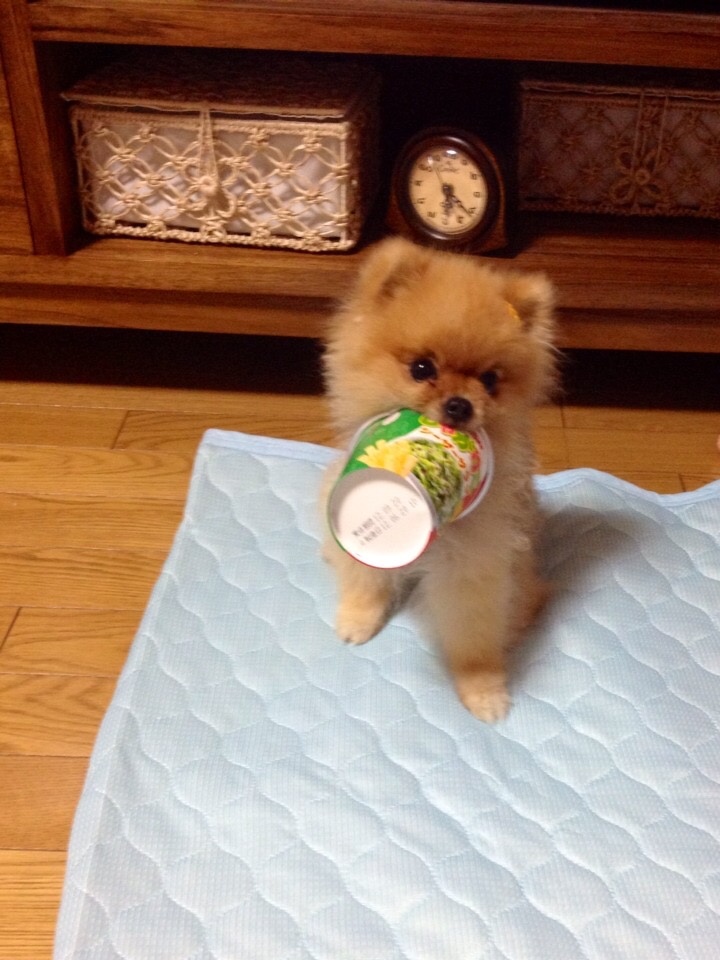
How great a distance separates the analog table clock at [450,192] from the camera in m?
1.41

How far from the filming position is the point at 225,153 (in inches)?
55.4

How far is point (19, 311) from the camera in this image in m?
1.52

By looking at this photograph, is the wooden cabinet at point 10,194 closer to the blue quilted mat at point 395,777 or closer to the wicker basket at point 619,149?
the blue quilted mat at point 395,777

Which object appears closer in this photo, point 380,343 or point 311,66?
point 380,343

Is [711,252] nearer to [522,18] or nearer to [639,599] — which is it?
[522,18]

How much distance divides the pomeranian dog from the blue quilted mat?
10cm

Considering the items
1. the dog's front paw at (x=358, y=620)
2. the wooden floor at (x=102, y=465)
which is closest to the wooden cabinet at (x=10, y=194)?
the wooden floor at (x=102, y=465)

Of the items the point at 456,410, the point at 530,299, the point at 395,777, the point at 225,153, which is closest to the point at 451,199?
the point at 225,153

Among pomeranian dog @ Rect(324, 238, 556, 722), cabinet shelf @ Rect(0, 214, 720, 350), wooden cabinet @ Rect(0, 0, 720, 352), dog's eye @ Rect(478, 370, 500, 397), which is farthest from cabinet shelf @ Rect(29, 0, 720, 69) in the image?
dog's eye @ Rect(478, 370, 500, 397)

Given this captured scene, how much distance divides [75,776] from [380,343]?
61cm

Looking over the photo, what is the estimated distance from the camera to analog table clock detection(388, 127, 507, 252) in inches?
55.6

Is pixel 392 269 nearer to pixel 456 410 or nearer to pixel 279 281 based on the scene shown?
pixel 456 410

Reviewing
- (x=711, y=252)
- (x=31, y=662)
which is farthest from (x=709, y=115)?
(x=31, y=662)

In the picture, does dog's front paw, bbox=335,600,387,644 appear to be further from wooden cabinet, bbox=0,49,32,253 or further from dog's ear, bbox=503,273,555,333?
wooden cabinet, bbox=0,49,32,253
